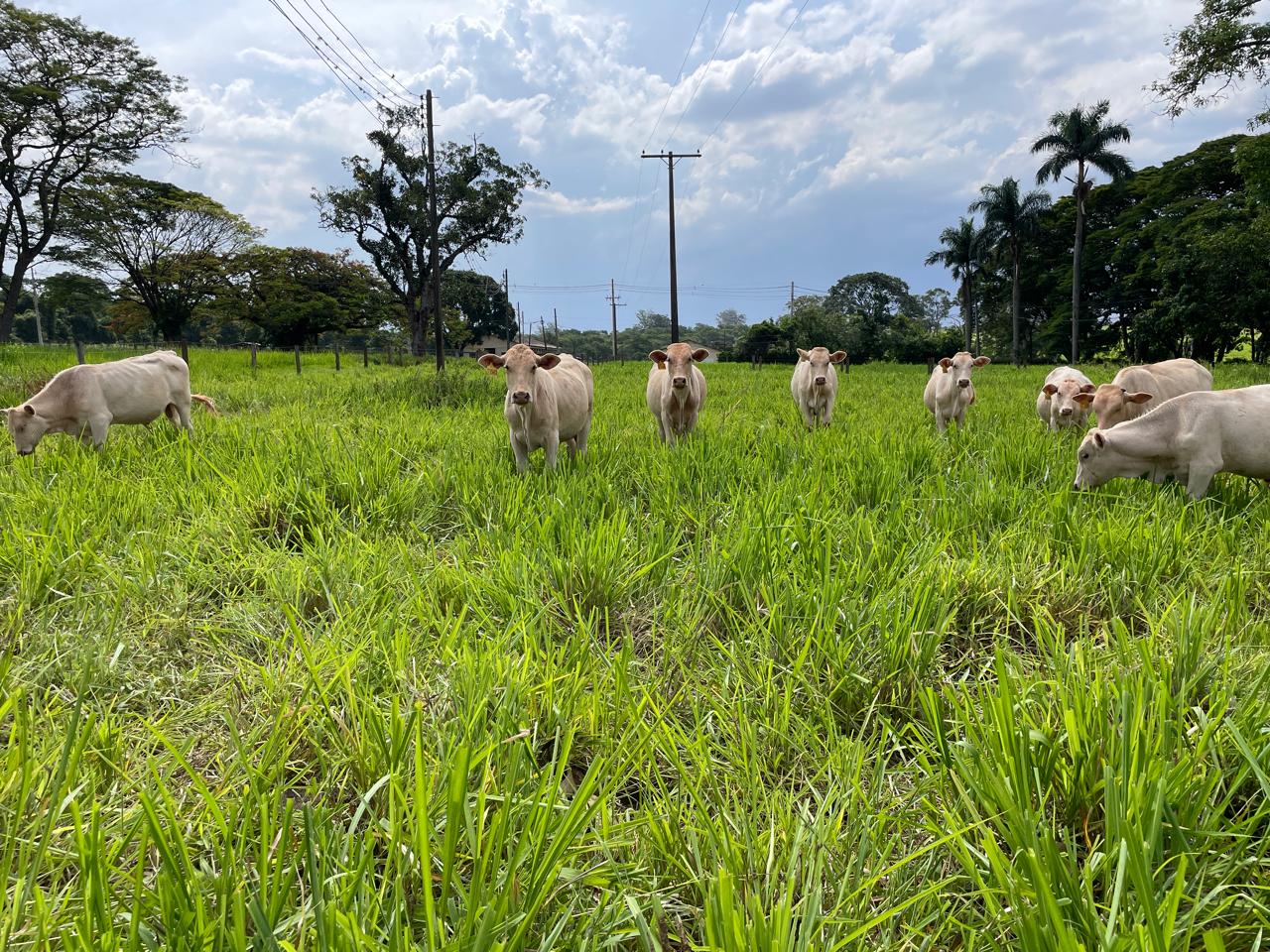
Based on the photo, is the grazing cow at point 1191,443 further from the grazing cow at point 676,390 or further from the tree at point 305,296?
the tree at point 305,296

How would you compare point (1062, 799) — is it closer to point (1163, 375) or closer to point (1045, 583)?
point (1045, 583)

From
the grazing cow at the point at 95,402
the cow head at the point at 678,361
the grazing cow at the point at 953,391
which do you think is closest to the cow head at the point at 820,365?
the grazing cow at the point at 953,391

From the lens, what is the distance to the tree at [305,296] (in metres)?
40.3

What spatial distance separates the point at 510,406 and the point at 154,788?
3.98 m

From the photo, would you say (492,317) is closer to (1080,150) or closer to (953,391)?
(1080,150)

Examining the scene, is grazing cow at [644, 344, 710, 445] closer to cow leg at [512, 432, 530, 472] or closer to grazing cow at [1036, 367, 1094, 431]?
cow leg at [512, 432, 530, 472]

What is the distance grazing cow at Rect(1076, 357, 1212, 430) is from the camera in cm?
603

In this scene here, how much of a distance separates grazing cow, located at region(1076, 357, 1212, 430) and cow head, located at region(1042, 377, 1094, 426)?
18 cm

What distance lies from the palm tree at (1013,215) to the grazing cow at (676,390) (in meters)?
43.1

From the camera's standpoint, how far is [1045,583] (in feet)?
9.12

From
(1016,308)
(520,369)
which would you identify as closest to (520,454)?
(520,369)

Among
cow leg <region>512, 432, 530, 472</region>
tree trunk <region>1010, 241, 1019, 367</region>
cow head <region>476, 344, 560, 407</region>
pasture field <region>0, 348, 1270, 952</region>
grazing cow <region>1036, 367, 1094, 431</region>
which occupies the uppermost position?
tree trunk <region>1010, 241, 1019, 367</region>

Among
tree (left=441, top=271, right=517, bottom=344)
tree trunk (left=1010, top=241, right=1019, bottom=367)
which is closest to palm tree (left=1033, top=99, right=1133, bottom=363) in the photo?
tree trunk (left=1010, top=241, right=1019, bottom=367)

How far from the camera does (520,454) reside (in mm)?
5453
